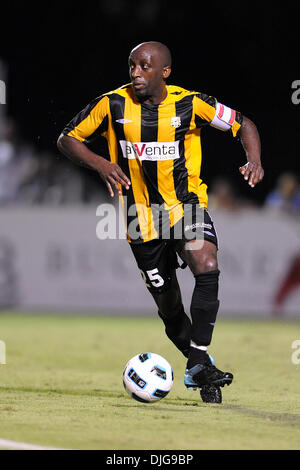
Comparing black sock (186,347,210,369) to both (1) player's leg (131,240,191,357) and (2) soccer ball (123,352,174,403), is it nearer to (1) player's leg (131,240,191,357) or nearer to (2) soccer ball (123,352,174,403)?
(2) soccer ball (123,352,174,403)

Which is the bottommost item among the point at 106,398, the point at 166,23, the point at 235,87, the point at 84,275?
the point at 84,275

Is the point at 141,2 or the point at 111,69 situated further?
the point at 141,2

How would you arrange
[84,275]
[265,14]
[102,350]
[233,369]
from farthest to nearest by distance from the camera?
[265,14] → [84,275] → [102,350] → [233,369]

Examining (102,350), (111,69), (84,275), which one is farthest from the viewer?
(111,69)

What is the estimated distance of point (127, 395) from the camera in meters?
6.34

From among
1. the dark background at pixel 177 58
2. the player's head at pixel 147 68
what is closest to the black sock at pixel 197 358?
the player's head at pixel 147 68

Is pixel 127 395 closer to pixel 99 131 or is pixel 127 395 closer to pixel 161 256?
pixel 161 256

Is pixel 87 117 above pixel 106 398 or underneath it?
above

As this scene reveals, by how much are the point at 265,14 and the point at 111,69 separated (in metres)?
3.85

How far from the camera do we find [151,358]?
5.93 m

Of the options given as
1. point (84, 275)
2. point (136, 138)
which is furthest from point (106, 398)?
point (84, 275)

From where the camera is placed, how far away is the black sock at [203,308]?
5945 mm

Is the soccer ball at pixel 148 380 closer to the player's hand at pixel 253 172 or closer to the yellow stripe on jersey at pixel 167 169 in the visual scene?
the yellow stripe on jersey at pixel 167 169

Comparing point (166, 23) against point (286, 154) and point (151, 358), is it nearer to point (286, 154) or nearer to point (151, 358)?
point (286, 154)
